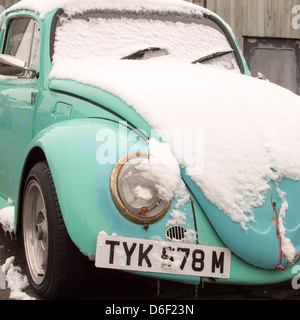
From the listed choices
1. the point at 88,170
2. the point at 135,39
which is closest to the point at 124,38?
the point at 135,39

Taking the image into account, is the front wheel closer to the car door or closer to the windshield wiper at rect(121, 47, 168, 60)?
the car door

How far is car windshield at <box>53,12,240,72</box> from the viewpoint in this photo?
3.42 m

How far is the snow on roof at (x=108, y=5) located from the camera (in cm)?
349

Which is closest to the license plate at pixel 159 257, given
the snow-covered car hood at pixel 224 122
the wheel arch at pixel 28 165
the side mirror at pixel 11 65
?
the snow-covered car hood at pixel 224 122

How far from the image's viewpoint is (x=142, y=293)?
2570mm

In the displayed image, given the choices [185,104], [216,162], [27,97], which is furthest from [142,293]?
[27,97]

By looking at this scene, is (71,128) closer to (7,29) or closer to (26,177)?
(26,177)

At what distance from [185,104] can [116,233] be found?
833 millimetres

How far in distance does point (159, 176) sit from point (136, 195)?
128 millimetres

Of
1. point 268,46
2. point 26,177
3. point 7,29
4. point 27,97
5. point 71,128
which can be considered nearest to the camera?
point 71,128

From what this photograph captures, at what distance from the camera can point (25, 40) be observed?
3.77 metres

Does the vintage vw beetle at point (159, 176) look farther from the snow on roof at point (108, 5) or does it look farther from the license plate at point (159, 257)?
the snow on roof at point (108, 5)

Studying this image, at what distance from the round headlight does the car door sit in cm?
136

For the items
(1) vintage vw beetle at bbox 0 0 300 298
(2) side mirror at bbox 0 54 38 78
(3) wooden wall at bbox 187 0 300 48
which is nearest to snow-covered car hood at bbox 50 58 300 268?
(1) vintage vw beetle at bbox 0 0 300 298
